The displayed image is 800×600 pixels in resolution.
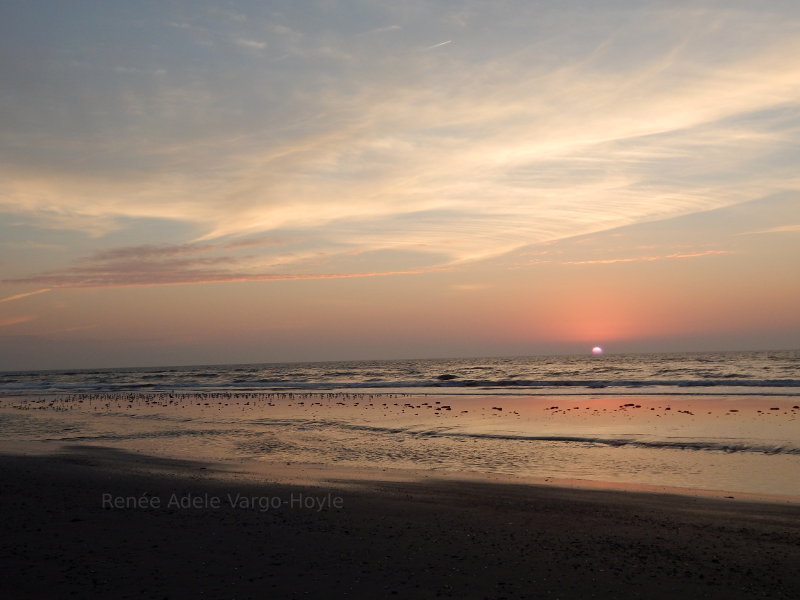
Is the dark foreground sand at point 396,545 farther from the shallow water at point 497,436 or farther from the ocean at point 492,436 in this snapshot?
the shallow water at point 497,436

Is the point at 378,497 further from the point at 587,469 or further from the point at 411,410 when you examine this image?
the point at 411,410

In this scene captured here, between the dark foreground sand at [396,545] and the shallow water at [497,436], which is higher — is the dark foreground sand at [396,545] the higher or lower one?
the higher one

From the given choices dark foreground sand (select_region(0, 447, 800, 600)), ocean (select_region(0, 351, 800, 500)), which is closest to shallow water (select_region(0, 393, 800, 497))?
ocean (select_region(0, 351, 800, 500))

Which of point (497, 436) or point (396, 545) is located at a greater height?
point (396, 545)

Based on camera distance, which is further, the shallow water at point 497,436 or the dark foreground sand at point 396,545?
the shallow water at point 497,436

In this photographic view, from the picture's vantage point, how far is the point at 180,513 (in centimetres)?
1138

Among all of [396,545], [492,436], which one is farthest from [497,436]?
[396,545]

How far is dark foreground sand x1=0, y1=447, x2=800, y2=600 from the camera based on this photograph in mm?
7758

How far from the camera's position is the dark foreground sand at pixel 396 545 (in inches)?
305

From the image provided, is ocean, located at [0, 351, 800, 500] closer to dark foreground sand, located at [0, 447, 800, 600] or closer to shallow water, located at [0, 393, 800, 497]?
shallow water, located at [0, 393, 800, 497]

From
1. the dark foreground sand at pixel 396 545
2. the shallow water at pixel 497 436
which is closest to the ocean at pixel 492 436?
the shallow water at pixel 497 436

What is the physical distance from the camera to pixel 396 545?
9500 mm

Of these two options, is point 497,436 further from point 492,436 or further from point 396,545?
point 396,545

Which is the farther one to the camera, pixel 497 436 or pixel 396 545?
pixel 497 436
